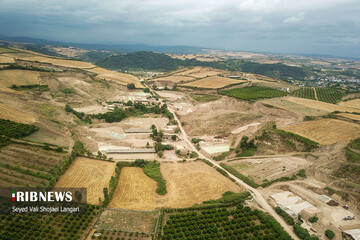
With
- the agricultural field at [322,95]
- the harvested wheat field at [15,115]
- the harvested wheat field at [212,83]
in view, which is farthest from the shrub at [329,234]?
the harvested wheat field at [212,83]

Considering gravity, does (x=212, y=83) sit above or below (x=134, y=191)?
above

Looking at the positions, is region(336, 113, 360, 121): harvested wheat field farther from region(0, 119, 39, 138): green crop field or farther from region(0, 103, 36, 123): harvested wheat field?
region(0, 103, 36, 123): harvested wheat field

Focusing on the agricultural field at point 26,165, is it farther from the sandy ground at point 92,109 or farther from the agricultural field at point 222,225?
the sandy ground at point 92,109

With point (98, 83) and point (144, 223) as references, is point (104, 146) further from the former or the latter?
point (98, 83)

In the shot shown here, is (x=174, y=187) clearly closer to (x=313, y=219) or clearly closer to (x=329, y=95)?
(x=313, y=219)

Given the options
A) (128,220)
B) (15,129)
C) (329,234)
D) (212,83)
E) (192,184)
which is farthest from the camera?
(212,83)

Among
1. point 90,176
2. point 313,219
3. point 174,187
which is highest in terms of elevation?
point 90,176

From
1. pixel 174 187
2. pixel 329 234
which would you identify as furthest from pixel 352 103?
pixel 174 187
